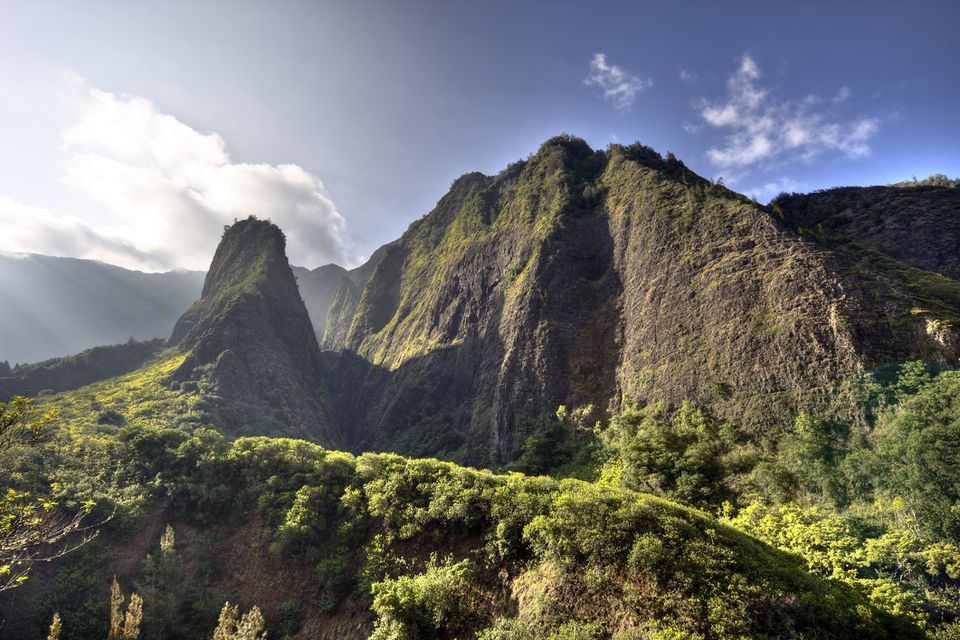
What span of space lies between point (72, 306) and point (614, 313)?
219754mm

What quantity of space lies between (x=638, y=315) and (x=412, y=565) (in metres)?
31.6

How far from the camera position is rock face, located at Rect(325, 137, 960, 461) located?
976 inches

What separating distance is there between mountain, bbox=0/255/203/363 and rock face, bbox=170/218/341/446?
296 feet

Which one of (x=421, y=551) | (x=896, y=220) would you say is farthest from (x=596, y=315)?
(x=421, y=551)

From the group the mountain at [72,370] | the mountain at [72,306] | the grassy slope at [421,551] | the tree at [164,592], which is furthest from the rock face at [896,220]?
the mountain at [72,306]

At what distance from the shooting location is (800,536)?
16359mm

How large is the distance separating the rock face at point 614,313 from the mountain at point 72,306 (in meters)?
136

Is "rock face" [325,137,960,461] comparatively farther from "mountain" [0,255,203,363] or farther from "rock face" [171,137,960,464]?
"mountain" [0,255,203,363]

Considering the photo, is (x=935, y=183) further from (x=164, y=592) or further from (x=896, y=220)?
(x=164, y=592)

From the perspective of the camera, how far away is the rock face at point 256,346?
62.6 meters

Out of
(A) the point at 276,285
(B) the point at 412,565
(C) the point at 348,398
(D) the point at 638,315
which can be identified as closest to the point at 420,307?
(C) the point at 348,398

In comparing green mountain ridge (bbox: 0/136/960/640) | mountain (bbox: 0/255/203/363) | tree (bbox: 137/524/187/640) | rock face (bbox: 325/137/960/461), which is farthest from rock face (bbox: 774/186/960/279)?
mountain (bbox: 0/255/203/363)

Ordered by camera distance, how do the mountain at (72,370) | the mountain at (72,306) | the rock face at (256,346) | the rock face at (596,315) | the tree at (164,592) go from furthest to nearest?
the mountain at (72,306) → the mountain at (72,370) → the rock face at (256,346) → the rock face at (596,315) → the tree at (164,592)

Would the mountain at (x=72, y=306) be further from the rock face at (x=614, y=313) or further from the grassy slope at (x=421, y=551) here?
the grassy slope at (x=421, y=551)
